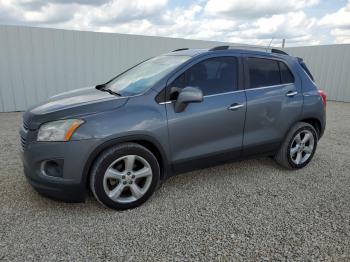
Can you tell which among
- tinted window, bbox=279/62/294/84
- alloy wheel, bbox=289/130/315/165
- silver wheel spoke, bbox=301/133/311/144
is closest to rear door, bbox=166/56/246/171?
tinted window, bbox=279/62/294/84

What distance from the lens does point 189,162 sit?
3.08m

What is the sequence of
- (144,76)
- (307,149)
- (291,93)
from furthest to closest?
(307,149) → (291,93) → (144,76)

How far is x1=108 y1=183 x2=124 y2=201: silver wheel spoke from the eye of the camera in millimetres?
2729

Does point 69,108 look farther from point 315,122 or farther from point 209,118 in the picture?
point 315,122

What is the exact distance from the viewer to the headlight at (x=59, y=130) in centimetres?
248

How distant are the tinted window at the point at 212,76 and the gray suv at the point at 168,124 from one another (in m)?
0.01

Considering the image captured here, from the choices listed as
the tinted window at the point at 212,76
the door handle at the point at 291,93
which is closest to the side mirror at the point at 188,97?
the tinted window at the point at 212,76

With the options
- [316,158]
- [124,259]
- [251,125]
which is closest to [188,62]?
[251,125]

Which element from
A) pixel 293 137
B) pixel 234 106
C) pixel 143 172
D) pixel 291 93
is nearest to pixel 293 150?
pixel 293 137

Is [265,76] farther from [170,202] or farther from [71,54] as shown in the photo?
[71,54]

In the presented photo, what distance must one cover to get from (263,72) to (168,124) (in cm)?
156

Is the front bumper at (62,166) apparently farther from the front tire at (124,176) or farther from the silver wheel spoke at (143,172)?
the silver wheel spoke at (143,172)

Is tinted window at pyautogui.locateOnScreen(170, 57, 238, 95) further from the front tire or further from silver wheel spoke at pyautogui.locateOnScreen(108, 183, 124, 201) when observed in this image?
silver wheel spoke at pyautogui.locateOnScreen(108, 183, 124, 201)

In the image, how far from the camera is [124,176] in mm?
2744
